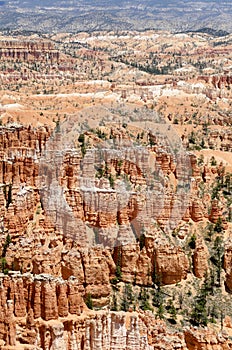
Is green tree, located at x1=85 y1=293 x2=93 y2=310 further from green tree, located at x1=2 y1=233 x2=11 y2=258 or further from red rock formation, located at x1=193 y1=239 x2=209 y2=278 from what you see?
red rock formation, located at x1=193 y1=239 x2=209 y2=278

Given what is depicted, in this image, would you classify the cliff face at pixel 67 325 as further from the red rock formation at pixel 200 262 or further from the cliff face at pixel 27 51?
the cliff face at pixel 27 51

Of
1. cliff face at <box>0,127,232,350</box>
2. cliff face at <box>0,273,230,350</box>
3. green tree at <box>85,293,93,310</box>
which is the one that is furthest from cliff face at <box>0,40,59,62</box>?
cliff face at <box>0,273,230,350</box>

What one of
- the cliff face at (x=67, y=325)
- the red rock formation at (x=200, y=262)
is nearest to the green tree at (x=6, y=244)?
the cliff face at (x=67, y=325)

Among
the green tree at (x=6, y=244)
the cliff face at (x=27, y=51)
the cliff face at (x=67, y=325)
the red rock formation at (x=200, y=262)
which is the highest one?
the cliff face at (x=67, y=325)

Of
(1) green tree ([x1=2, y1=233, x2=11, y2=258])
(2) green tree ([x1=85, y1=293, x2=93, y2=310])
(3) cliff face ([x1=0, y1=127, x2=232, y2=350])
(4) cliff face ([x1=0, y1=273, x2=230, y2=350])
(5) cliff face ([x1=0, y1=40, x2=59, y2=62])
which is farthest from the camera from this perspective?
(5) cliff face ([x1=0, y1=40, x2=59, y2=62])

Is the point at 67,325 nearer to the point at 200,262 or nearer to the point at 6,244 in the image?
the point at 6,244

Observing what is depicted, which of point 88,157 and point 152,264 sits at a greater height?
point 88,157

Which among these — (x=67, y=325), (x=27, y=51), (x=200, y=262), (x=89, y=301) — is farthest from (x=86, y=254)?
(x=27, y=51)

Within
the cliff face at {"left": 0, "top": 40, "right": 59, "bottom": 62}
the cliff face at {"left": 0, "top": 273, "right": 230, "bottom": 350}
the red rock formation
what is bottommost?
the cliff face at {"left": 0, "top": 40, "right": 59, "bottom": 62}

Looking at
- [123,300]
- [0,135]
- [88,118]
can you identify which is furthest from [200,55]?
[123,300]

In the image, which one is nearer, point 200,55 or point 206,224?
point 206,224

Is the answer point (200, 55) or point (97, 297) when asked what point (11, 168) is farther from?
point (200, 55)
